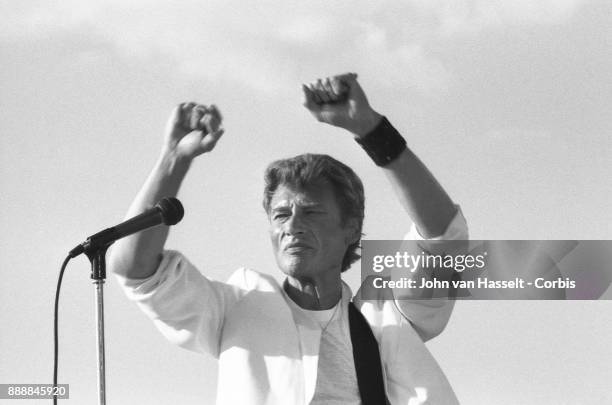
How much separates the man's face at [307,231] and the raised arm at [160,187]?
0.50 m

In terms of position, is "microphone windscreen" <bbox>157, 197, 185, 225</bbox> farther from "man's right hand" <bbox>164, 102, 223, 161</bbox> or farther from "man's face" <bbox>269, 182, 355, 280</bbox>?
"man's face" <bbox>269, 182, 355, 280</bbox>

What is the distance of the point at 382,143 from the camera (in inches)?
138

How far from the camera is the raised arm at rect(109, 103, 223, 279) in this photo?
3428 millimetres

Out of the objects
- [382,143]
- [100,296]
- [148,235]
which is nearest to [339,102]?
[382,143]

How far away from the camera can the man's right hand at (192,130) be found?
11.4 ft

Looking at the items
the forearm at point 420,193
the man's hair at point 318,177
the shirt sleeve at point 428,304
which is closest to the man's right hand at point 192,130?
the man's hair at point 318,177

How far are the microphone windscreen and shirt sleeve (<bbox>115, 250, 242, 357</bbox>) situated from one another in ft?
1.21

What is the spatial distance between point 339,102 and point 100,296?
3.52 feet

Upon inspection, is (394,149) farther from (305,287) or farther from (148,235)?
A: (148,235)

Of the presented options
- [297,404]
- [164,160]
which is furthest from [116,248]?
[297,404]

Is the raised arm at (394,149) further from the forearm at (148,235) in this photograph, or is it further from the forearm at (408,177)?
the forearm at (148,235)

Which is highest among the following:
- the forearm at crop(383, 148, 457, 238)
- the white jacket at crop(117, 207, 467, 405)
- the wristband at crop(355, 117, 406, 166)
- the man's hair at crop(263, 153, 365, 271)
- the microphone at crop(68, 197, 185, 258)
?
the man's hair at crop(263, 153, 365, 271)

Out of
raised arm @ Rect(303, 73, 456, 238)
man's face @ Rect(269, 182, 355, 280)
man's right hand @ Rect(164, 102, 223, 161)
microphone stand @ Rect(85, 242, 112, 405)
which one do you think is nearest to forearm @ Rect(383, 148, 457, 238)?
raised arm @ Rect(303, 73, 456, 238)

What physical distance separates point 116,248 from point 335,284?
3.04 ft
